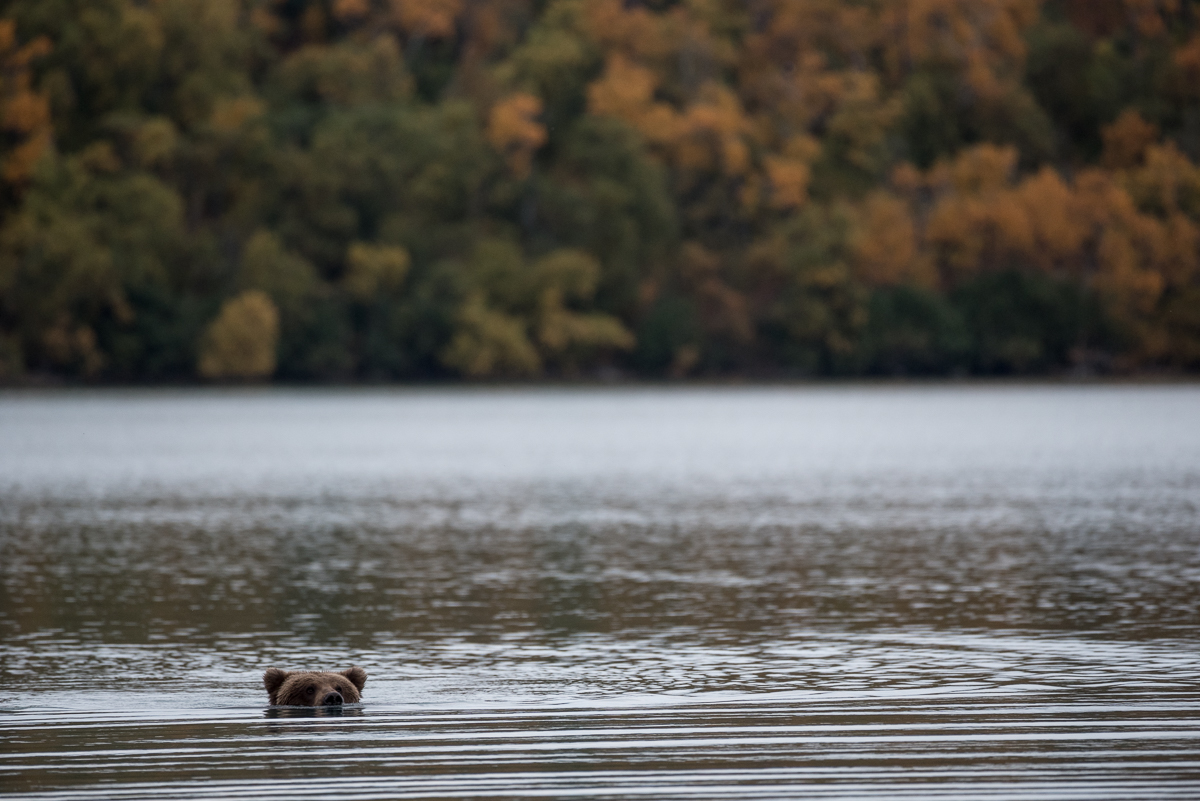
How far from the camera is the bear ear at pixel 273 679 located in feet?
44.6

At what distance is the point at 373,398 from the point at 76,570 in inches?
2969

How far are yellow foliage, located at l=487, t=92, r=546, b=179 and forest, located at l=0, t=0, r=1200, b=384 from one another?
17 cm

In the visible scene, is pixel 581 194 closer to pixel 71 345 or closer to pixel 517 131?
pixel 517 131

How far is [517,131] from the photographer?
100562mm

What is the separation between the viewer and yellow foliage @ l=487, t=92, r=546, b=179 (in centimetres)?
10056

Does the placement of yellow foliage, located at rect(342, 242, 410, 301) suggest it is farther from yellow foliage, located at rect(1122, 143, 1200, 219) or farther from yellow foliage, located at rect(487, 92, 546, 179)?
yellow foliage, located at rect(1122, 143, 1200, 219)

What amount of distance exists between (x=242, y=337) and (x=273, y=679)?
80561mm

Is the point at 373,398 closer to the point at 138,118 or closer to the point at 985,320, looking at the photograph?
the point at 138,118

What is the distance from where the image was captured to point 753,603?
20078 millimetres

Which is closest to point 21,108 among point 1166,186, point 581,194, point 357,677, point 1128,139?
point 581,194

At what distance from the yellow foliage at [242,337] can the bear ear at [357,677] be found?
80.1 meters

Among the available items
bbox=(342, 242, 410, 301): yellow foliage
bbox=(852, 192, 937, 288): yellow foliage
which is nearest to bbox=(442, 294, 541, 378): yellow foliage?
bbox=(342, 242, 410, 301): yellow foliage

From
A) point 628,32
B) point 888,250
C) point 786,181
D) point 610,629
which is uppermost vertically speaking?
point 628,32

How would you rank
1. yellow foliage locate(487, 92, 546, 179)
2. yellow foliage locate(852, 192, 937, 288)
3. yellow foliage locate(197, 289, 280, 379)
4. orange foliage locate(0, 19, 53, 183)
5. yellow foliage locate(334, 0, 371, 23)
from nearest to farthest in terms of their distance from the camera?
yellow foliage locate(197, 289, 280, 379)
orange foliage locate(0, 19, 53, 183)
yellow foliage locate(487, 92, 546, 179)
yellow foliage locate(852, 192, 937, 288)
yellow foliage locate(334, 0, 371, 23)
